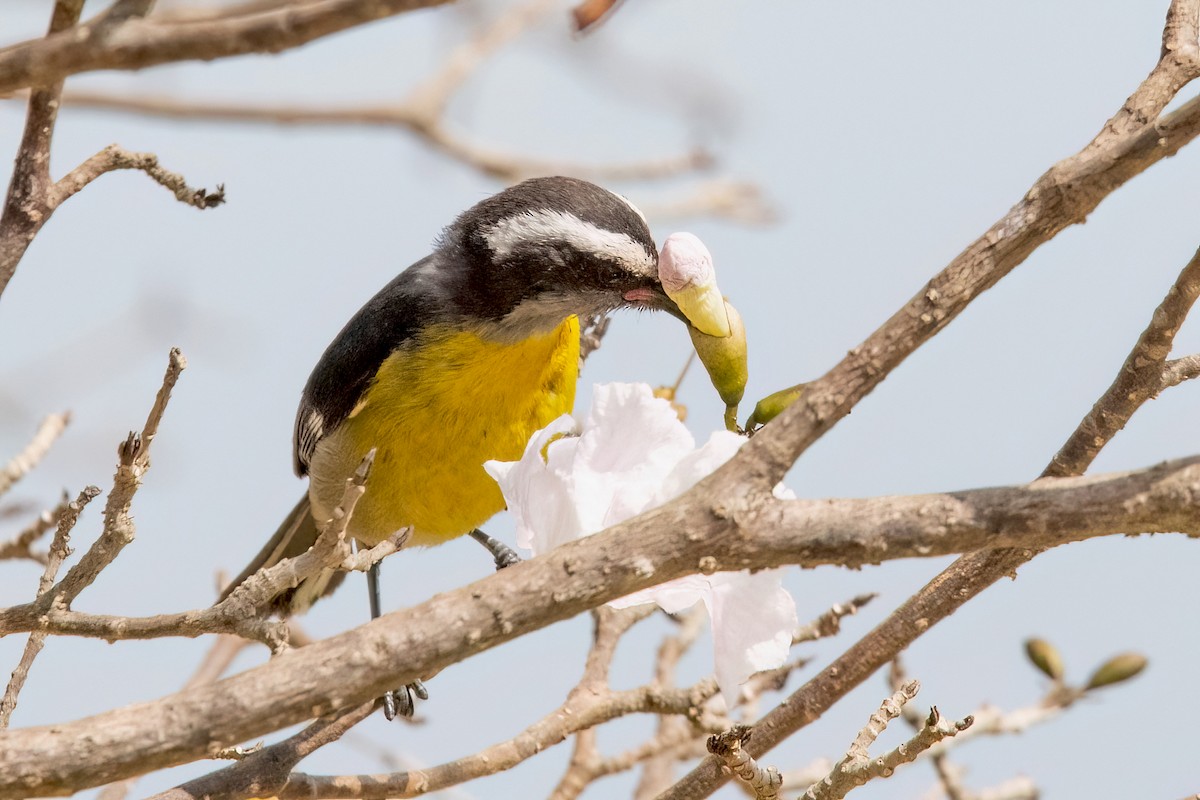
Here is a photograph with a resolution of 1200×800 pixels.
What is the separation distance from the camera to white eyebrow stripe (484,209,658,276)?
2.57 metres

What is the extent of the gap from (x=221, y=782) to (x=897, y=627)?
1.04 m

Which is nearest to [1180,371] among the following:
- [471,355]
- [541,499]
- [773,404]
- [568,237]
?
[773,404]

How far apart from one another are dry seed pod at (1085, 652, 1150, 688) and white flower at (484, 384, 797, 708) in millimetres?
1468

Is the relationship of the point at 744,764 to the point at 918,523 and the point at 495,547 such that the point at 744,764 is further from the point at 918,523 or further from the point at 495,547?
the point at 495,547

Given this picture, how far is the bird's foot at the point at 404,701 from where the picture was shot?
2.92m

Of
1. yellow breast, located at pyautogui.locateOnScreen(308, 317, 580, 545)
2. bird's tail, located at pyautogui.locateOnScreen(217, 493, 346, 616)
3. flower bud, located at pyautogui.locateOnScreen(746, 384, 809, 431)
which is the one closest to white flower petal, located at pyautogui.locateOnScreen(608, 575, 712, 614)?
flower bud, located at pyautogui.locateOnScreen(746, 384, 809, 431)

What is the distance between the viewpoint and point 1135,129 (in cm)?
137

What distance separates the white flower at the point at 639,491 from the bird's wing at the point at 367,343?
1.55 m

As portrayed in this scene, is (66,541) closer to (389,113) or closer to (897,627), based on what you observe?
(897,627)

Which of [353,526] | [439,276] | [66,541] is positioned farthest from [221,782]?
[439,276]

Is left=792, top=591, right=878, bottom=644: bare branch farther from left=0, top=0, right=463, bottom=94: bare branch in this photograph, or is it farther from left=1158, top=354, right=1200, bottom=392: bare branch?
left=0, top=0, right=463, bottom=94: bare branch

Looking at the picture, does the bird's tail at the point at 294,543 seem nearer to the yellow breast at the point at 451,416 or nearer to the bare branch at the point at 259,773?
the yellow breast at the point at 451,416

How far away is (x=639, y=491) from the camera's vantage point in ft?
4.74

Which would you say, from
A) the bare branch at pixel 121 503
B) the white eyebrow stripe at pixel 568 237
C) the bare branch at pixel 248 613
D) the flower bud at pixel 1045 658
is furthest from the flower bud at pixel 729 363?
the flower bud at pixel 1045 658
